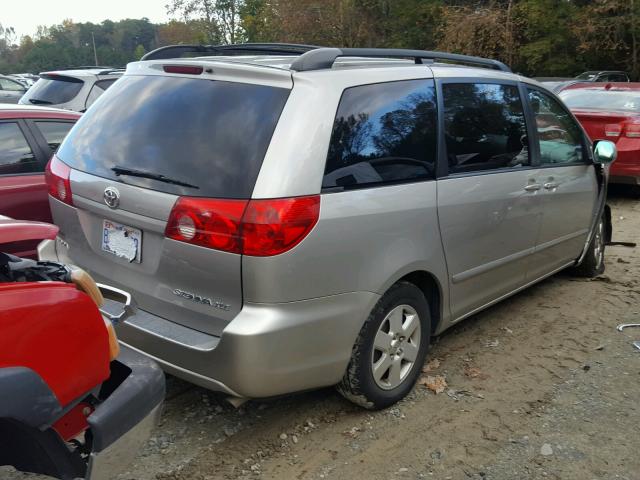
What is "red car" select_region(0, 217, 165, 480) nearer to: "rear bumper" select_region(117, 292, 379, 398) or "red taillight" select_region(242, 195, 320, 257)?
"rear bumper" select_region(117, 292, 379, 398)

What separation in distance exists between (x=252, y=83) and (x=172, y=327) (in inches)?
45.1

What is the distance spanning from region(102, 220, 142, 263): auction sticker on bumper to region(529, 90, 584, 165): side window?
283 centimetres

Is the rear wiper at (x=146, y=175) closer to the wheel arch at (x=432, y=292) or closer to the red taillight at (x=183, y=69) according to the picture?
the red taillight at (x=183, y=69)

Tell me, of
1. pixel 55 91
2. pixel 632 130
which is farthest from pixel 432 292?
pixel 55 91

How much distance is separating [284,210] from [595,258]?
12.6ft

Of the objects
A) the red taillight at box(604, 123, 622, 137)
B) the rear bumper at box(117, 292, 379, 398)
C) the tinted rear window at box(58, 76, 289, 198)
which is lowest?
the red taillight at box(604, 123, 622, 137)

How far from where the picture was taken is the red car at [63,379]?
5.84 feet

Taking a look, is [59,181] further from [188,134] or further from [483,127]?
[483,127]

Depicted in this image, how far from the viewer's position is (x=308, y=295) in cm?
270

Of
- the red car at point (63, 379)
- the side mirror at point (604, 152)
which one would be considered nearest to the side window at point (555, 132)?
the side mirror at point (604, 152)

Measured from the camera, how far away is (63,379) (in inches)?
75.3

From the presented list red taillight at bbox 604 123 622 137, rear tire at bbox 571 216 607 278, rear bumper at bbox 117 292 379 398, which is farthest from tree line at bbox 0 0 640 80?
rear bumper at bbox 117 292 379 398

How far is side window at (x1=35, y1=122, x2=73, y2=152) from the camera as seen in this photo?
196 inches

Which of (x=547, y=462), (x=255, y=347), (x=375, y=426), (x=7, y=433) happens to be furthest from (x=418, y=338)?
(x=7, y=433)
